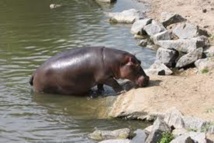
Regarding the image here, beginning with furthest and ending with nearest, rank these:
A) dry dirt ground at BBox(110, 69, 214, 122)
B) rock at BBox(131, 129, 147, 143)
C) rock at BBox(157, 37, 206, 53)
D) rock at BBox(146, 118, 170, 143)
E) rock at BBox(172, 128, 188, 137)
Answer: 1. rock at BBox(157, 37, 206, 53)
2. dry dirt ground at BBox(110, 69, 214, 122)
3. rock at BBox(172, 128, 188, 137)
4. rock at BBox(131, 129, 147, 143)
5. rock at BBox(146, 118, 170, 143)

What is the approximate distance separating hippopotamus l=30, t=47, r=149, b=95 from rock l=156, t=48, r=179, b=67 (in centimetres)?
168

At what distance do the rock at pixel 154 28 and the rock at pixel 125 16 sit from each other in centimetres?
156

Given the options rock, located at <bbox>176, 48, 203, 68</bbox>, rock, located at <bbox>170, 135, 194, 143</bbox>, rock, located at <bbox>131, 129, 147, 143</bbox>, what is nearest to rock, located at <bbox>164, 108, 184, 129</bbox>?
rock, located at <bbox>131, 129, 147, 143</bbox>

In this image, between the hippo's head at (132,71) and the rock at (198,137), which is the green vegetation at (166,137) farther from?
the hippo's head at (132,71)

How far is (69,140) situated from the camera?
9.09 metres

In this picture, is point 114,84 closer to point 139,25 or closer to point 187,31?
point 187,31

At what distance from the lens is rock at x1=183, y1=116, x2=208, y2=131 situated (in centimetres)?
873

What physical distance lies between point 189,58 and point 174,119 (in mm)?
3975

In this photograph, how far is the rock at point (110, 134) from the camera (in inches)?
353

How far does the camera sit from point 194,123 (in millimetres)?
8852

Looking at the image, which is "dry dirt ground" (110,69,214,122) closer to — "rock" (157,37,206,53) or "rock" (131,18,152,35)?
"rock" (157,37,206,53)

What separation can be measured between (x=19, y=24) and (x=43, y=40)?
205cm

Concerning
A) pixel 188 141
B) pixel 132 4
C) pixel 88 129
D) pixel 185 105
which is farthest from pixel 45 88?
pixel 132 4

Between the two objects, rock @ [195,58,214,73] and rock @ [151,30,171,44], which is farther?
rock @ [151,30,171,44]
